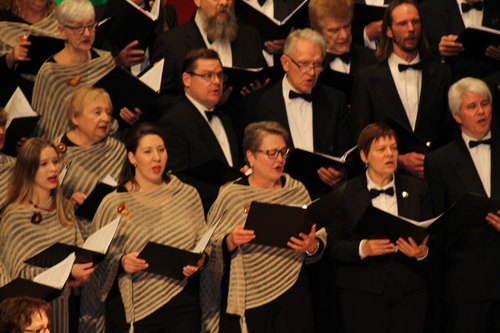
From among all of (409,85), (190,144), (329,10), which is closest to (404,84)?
(409,85)

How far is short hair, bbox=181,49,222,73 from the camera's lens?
14.6 feet

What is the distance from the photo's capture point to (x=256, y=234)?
361 cm

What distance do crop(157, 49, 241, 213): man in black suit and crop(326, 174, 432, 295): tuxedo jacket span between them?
784mm

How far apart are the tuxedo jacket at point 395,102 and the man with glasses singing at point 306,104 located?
13 centimetres

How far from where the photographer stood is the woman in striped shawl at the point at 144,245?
147 inches

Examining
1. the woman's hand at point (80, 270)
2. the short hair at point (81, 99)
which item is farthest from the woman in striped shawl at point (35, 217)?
the short hair at point (81, 99)

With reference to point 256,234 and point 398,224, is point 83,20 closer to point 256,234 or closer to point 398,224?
point 256,234

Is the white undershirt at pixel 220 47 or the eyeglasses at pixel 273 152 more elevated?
the white undershirt at pixel 220 47

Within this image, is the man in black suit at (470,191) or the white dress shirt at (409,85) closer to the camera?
the man in black suit at (470,191)

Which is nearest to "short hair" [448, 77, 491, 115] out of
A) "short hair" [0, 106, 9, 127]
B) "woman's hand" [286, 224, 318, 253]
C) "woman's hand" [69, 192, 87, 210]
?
"woman's hand" [286, 224, 318, 253]

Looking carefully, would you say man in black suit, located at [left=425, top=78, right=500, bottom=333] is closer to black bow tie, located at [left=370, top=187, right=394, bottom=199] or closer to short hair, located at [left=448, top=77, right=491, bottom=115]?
short hair, located at [left=448, top=77, right=491, bottom=115]

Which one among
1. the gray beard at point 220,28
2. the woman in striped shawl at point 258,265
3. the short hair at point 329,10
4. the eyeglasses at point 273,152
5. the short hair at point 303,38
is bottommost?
the woman in striped shawl at point 258,265

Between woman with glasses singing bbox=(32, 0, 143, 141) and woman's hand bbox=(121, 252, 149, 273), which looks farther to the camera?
woman with glasses singing bbox=(32, 0, 143, 141)

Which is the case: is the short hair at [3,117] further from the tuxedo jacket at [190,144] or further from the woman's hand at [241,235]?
the woman's hand at [241,235]
